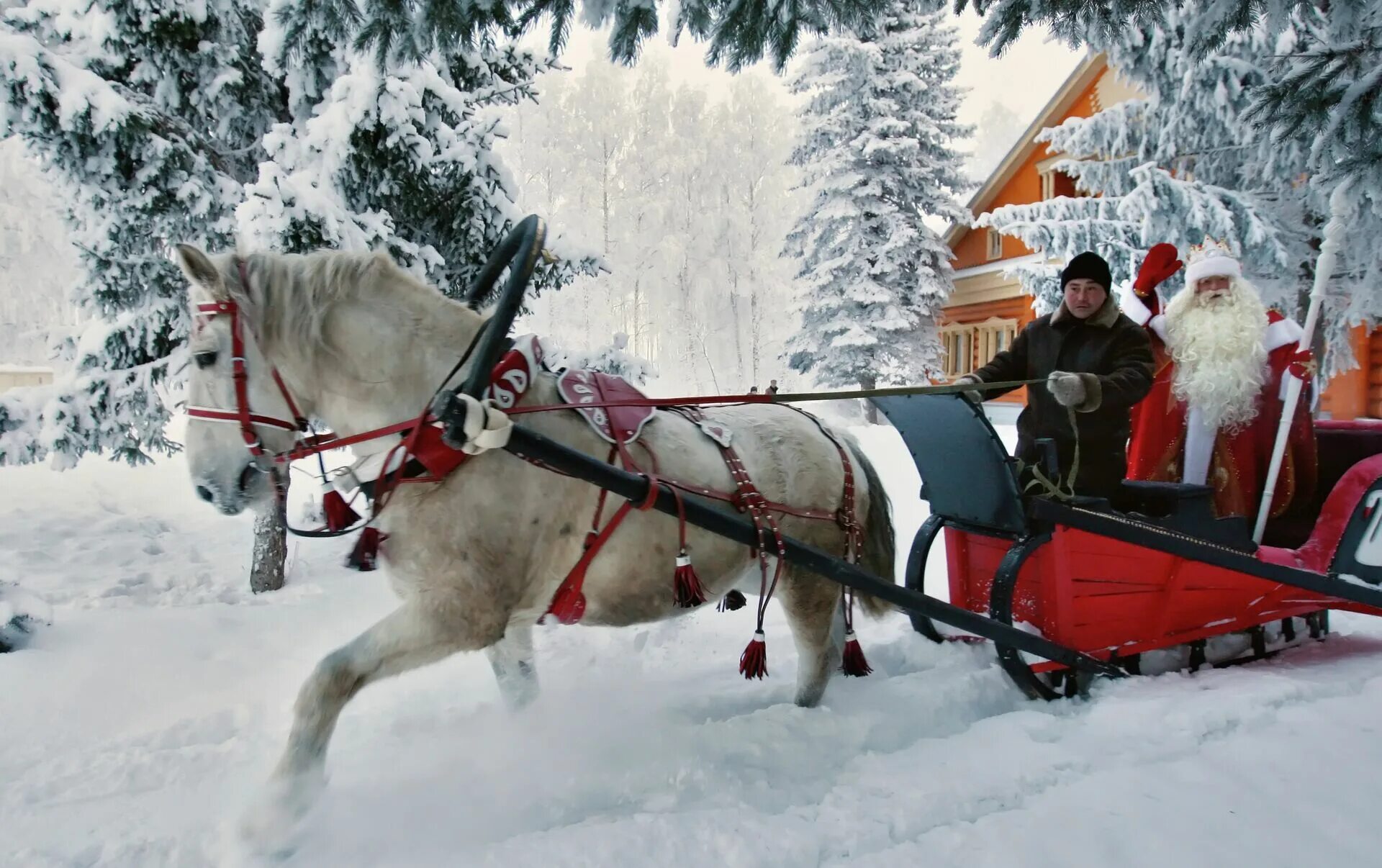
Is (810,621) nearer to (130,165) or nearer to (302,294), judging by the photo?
(302,294)

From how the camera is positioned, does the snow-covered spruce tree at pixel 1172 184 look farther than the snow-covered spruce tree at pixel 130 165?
Yes

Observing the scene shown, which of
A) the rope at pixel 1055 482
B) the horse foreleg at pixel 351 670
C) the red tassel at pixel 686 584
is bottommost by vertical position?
the horse foreleg at pixel 351 670

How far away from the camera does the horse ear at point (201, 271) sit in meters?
2.19

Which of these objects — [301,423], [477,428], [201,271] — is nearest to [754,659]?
[477,428]

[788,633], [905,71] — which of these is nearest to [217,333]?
[788,633]

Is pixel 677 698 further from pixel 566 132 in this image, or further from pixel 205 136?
pixel 566 132

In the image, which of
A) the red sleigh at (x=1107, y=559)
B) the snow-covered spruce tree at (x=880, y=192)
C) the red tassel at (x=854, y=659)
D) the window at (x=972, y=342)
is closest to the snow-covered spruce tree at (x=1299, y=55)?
the red sleigh at (x=1107, y=559)

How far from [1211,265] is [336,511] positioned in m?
4.73

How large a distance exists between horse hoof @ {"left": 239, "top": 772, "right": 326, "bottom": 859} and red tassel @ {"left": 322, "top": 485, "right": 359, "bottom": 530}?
0.76m

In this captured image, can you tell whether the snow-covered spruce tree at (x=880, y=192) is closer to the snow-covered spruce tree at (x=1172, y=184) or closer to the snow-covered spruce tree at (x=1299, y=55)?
the snow-covered spruce tree at (x=1172, y=184)

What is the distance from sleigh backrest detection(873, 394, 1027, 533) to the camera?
3.15 metres

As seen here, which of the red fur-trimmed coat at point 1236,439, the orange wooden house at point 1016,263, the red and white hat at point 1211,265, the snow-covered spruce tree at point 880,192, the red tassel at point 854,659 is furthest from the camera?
the snow-covered spruce tree at point 880,192

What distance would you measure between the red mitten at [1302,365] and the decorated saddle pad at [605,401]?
3.50 meters

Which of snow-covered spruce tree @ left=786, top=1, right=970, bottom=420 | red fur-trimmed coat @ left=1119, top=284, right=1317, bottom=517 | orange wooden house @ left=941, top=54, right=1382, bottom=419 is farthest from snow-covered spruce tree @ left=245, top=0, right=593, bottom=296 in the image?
snow-covered spruce tree @ left=786, top=1, right=970, bottom=420
